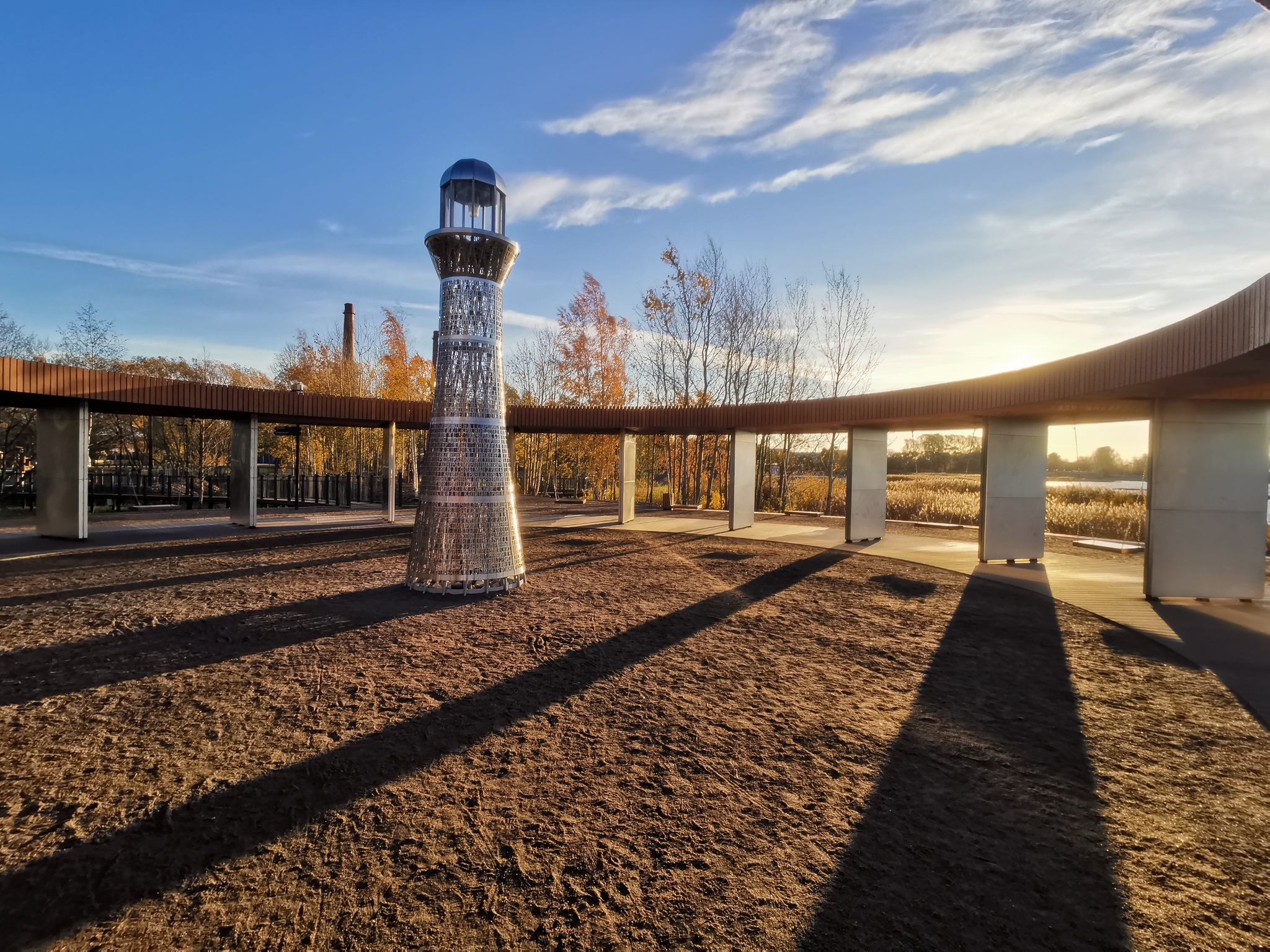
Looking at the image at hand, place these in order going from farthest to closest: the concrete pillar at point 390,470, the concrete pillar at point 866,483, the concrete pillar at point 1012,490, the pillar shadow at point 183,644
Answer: the concrete pillar at point 390,470, the concrete pillar at point 866,483, the concrete pillar at point 1012,490, the pillar shadow at point 183,644

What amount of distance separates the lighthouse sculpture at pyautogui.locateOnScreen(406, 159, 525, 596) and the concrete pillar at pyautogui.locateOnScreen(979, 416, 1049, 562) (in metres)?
11.4

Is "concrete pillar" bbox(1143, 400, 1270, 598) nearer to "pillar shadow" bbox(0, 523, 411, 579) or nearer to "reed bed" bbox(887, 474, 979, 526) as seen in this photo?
"reed bed" bbox(887, 474, 979, 526)

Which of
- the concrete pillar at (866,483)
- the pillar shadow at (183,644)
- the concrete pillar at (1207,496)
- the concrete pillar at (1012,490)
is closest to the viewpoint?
the pillar shadow at (183,644)

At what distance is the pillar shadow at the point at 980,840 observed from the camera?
278 centimetres

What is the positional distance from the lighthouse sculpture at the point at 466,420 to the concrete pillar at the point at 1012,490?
447 inches

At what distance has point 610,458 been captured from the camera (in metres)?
35.5

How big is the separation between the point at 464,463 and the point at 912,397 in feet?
36.2

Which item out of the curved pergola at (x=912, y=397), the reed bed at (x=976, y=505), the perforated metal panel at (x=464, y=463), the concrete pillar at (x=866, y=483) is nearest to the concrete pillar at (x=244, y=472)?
the curved pergola at (x=912, y=397)

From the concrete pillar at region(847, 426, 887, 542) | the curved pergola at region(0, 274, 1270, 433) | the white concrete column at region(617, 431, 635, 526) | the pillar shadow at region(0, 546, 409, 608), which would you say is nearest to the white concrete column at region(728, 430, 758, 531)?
the curved pergola at region(0, 274, 1270, 433)

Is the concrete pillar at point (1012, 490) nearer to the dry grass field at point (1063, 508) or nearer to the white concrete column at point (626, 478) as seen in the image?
the dry grass field at point (1063, 508)

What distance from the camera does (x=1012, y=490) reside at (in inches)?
545

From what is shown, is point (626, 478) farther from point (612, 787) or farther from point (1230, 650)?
point (612, 787)

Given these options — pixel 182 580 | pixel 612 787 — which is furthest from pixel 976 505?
pixel 182 580

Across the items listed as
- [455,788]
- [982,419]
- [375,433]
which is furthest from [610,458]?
[455,788]
